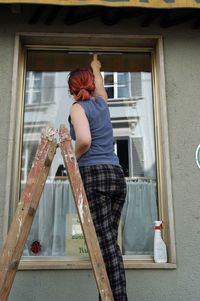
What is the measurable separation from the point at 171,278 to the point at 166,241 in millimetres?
343

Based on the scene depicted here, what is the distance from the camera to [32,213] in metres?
2.41

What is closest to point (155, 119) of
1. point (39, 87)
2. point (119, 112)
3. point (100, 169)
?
point (119, 112)

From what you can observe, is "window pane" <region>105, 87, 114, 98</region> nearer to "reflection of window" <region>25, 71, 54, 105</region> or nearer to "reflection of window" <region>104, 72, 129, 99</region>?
"reflection of window" <region>104, 72, 129, 99</region>

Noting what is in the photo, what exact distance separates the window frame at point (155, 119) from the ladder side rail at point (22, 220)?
1296mm

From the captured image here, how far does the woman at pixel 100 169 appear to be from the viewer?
8.25 feet

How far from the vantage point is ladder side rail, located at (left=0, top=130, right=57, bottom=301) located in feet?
7.23

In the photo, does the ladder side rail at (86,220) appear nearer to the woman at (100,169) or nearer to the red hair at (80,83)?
the woman at (100,169)

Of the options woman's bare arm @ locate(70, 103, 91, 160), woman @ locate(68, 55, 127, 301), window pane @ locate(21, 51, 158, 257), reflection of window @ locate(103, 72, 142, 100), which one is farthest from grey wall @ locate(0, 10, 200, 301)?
woman's bare arm @ locate(70, 103, 91, 160)

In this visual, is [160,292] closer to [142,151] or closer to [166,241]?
[166,241]

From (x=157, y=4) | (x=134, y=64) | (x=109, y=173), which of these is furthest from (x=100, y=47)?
(x=109, y=173)

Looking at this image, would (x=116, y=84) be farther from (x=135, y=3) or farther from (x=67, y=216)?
(x=67, y=216)

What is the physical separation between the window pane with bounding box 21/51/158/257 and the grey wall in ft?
1.16

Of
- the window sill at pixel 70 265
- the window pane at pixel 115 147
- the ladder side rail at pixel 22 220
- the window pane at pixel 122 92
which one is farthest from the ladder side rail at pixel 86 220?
the window pane at pixel 122 92

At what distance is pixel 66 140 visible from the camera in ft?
8.21
